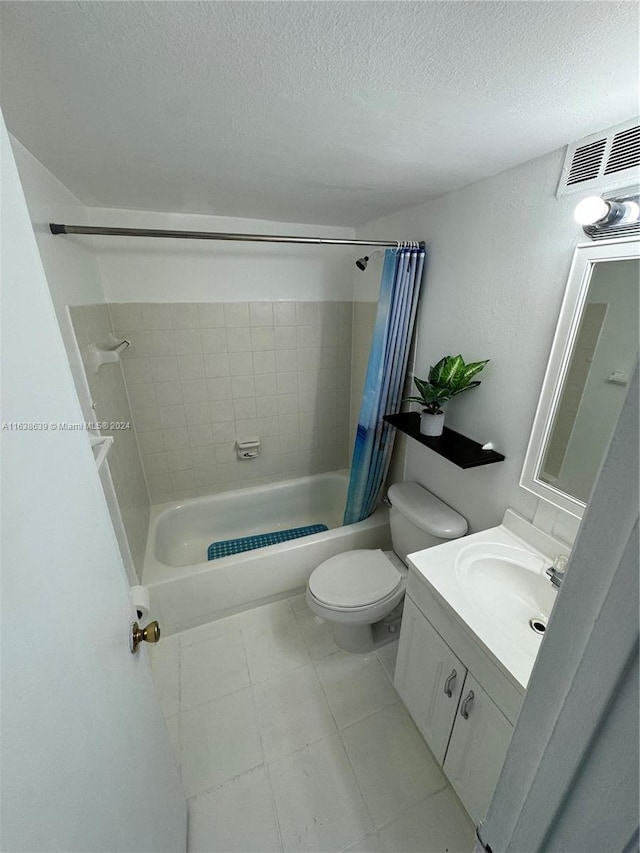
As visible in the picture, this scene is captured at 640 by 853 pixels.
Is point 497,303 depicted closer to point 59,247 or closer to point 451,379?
point 451,379

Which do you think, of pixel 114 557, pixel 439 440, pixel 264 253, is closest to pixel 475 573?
pixel 439 440

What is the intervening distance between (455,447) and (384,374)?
0.56 metres

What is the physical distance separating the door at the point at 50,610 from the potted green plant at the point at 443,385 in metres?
1.18

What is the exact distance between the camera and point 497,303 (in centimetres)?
122

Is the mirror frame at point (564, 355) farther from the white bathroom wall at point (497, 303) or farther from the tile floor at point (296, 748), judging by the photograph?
the tile floor at point (296, 748)

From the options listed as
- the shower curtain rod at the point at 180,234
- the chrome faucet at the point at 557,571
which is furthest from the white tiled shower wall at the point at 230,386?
the chrome faucet at the point at 557,571

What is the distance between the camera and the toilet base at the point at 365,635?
1.57 meters

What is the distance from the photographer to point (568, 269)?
0.99 m

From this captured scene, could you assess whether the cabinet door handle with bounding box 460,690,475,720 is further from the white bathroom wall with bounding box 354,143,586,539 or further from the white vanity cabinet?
the white bathroom wall with bounding box 354,143,586,539

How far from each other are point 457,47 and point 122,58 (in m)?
0.62

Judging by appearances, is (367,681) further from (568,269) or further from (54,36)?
(54,36)

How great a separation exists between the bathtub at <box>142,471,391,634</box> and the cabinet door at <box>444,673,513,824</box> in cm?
99

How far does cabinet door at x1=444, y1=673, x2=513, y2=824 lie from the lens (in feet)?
2.85

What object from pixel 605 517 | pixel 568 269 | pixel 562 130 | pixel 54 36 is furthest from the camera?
pixel 568 269
